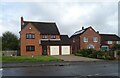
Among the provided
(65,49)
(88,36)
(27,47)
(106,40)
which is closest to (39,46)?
(27,47)

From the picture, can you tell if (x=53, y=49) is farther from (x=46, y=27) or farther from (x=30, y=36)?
(x=46, y=27)

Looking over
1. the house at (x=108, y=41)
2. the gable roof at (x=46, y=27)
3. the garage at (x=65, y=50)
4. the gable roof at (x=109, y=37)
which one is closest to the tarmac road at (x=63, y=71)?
the garage at (x=65, y=50)

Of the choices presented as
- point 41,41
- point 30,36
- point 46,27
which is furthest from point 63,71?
point 46,27

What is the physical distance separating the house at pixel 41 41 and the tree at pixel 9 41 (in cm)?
1590

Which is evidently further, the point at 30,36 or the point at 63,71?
the point at 30,36

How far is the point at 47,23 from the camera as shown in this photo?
192 feet

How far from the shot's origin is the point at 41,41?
53.2 meters

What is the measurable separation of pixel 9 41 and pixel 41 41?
2614cm

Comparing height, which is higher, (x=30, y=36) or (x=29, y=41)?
(x=30, y=36)

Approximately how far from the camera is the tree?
69.3 meters

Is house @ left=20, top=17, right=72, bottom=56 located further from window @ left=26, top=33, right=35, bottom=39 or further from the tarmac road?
the tarmac road

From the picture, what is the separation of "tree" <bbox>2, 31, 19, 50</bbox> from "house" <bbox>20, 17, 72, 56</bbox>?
1590cm

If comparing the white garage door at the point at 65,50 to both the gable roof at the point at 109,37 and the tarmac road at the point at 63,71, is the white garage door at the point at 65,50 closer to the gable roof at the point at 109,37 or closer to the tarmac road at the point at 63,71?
the gable roof at the point at 109,37

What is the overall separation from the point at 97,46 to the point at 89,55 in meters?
17.6
